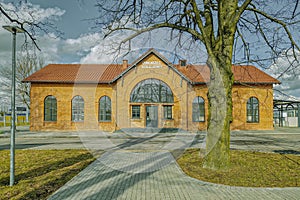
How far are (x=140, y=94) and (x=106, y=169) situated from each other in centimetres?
1756

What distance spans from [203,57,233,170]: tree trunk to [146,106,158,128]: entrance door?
1783 cm

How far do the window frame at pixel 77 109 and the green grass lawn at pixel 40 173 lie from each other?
15175 millimetres

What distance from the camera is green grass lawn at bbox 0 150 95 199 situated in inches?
226

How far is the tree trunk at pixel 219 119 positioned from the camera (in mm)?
7832

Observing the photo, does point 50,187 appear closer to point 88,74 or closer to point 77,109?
point 77,109

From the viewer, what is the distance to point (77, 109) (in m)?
25.9

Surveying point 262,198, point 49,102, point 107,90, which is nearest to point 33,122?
point 49,102

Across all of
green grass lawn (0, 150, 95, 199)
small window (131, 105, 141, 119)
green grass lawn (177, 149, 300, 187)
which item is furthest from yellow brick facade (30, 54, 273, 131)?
green grass lawn (177, 149, 300, 187)

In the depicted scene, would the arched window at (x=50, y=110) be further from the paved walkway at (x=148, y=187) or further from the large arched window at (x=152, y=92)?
the paved walkway at (x=148, y=187)

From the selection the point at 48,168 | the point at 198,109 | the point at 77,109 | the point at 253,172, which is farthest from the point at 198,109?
the point at 48,168

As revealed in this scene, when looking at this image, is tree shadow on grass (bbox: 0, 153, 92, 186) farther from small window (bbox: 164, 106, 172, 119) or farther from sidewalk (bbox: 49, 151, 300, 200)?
small window (bbox: 164, 106, 172, 119)

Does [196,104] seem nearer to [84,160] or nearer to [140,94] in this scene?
[140,94]

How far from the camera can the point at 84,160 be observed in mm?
9891

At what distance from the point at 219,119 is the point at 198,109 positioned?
18.6 meters
